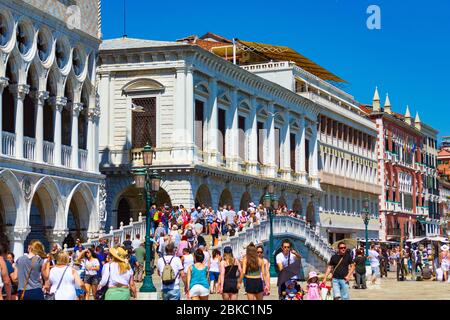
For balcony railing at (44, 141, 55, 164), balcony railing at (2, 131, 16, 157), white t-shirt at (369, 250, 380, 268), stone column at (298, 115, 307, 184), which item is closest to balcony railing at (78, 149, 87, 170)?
balcony railing at (44, 141, 55, 164)

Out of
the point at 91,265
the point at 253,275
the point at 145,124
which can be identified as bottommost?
the point at 253,275

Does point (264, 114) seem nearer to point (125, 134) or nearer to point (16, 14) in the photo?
point (125, 134)

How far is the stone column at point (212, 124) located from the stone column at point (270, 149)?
→ 7016 millimetres

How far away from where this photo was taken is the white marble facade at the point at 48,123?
3170cm

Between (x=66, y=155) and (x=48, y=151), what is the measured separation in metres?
1.53

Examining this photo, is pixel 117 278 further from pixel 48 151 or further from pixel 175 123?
pixel 175 123

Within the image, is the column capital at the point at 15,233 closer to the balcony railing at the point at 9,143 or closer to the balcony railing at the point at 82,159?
the balcony railing at the point at 9,143

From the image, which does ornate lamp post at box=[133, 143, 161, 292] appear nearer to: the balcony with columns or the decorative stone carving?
the balcony with columns

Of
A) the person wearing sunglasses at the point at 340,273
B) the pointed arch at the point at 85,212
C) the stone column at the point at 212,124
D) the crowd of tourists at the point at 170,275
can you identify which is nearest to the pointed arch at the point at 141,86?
the stone column at the point at 212,124

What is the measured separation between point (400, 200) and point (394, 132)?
20.4ft

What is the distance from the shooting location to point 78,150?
120ft

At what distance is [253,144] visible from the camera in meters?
51.5

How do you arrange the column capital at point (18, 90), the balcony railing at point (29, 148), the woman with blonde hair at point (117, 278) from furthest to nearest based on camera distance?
the balcony railing at point (29, 148) → the column capital at point (18, 90) → the woman with blonde hair at point (117, 278)

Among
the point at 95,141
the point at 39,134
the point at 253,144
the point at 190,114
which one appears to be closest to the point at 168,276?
the point at 39,134
